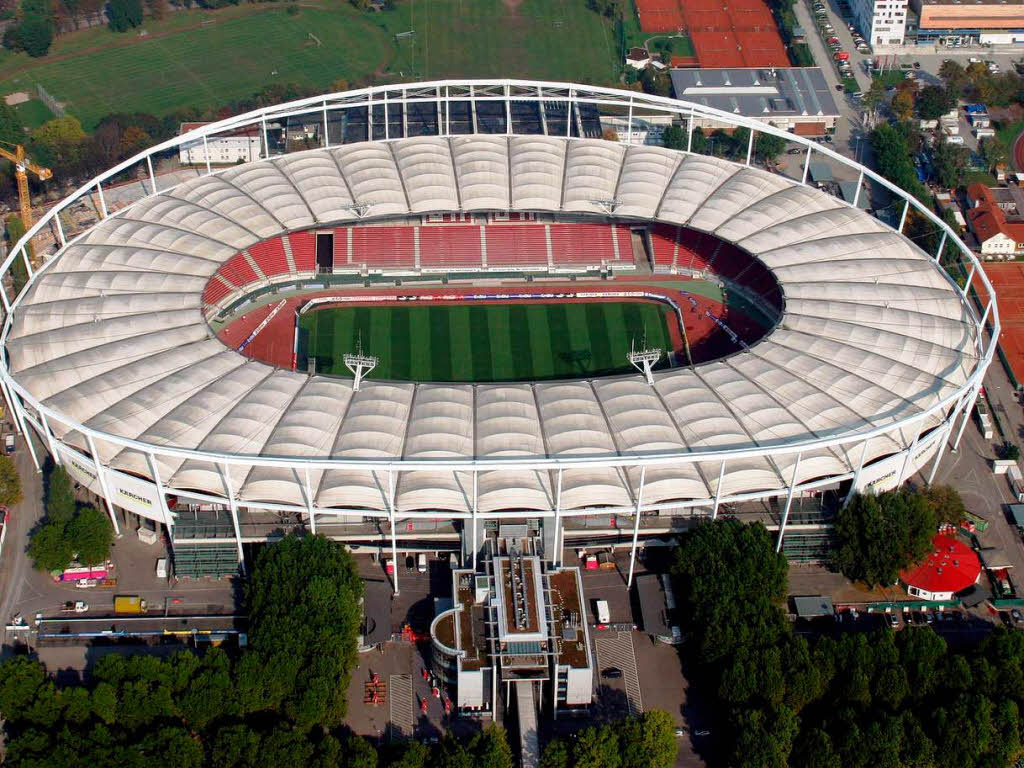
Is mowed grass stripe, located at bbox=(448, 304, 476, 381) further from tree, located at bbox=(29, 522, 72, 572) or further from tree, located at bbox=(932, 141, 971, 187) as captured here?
tree, located at bbox=(932, 141, 971, 187)

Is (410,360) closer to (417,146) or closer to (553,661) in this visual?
(417,146)

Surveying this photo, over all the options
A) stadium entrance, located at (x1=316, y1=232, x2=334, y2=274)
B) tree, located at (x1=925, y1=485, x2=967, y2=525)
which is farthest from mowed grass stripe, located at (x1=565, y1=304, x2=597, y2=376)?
tree, located at (x1=925, y1=485, x2=967, y2=525)

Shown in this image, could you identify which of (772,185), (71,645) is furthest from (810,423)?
(71,645)

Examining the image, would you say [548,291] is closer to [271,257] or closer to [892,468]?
[271,257]

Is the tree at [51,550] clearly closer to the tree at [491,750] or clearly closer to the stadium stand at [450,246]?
the tree at [491,750]

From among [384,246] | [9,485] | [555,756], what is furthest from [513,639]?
[384,246]
